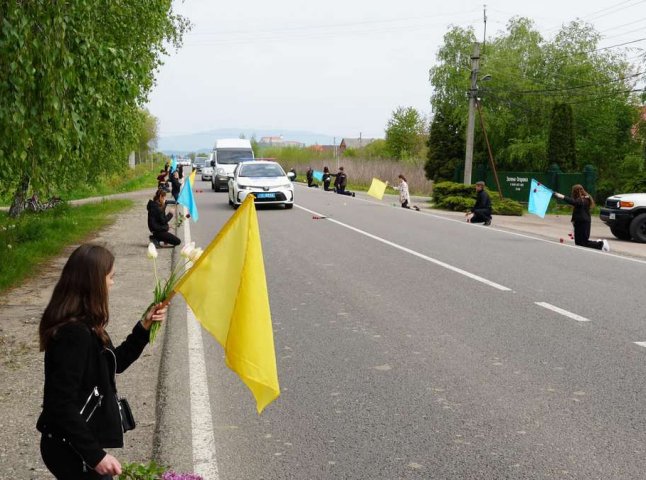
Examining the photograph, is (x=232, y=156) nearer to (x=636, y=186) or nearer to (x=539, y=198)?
(x=636, y=186)

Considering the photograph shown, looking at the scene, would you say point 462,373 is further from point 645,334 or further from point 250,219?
point 250,219

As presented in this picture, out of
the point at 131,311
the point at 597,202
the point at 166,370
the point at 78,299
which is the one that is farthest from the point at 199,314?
the point at 597,202

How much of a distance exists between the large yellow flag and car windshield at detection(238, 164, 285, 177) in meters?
22.2

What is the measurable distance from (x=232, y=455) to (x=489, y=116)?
42733 millimetres

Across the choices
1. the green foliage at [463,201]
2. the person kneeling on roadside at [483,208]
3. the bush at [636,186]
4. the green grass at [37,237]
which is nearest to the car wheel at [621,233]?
the person kneeling on roadside at [483,208]

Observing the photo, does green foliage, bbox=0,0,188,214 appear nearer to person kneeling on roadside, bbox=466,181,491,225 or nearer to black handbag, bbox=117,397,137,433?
black handbag, bbox=117,397,137,433

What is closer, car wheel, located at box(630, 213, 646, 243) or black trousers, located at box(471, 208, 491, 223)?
car wheel, located at box(630, 213, 646, 243)

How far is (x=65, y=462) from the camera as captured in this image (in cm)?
275

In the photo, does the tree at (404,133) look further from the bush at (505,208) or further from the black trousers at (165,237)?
the black trousers at (165,237)

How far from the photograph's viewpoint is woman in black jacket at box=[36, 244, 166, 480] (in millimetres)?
2672

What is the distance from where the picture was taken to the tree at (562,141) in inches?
Result: 1369

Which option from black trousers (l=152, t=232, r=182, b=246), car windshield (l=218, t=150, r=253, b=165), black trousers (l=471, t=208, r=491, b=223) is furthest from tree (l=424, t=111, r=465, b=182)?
black trousers (l=152, t=232, r=182, b=246)

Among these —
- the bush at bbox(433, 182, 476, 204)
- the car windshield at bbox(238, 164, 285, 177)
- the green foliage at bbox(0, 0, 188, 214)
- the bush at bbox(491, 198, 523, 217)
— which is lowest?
Result: the bush at bbox(491, 198, 523, 217)

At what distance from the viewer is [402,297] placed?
930cm
